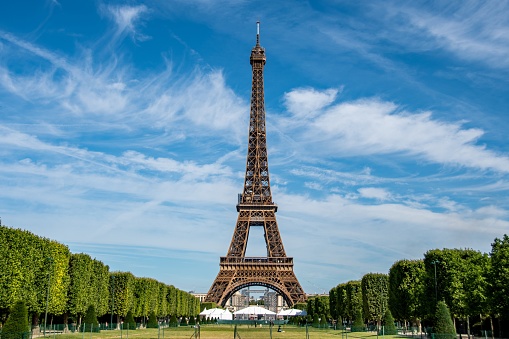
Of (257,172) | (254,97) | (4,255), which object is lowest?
(4,255)

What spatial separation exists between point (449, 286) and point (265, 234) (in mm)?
50609

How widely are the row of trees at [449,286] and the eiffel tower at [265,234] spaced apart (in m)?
25.6

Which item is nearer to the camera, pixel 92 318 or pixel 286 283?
pixel 92 318

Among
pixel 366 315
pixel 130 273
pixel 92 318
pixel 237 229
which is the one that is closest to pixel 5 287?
pixel 92 318

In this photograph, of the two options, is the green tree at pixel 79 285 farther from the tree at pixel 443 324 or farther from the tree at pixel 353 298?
the tree at pixel 353 298

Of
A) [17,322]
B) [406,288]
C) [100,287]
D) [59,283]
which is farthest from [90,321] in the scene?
[406,288]

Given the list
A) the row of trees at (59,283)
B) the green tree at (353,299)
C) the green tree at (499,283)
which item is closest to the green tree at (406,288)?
the green tree at (499,283)

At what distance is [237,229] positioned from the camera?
94125 millimetres

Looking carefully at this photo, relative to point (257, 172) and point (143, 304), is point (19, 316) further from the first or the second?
point (257, 172)

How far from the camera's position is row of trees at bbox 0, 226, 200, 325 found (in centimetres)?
3816

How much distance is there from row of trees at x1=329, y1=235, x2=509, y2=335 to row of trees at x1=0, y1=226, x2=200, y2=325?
30348 millimetres

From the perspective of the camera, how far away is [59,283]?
46.7 metres

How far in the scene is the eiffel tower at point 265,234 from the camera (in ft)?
296

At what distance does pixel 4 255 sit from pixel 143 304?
35704 millimetres
